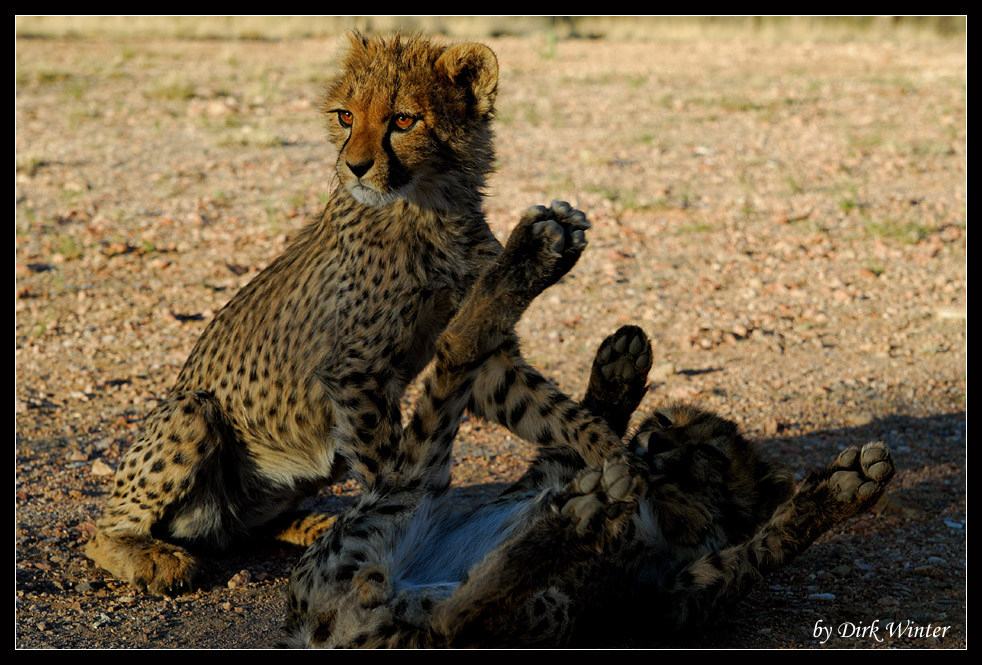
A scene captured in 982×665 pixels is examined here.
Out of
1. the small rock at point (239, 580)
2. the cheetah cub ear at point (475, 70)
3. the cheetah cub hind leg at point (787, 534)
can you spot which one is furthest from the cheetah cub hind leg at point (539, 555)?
the cheetah cub ear at point (475, 70)

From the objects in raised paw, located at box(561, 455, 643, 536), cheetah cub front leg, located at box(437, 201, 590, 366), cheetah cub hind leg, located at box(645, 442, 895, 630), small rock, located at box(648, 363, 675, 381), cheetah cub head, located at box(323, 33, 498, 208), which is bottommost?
small rock, located at box(648, 363, 675, 381)

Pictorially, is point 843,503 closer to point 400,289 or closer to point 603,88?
point 400,289

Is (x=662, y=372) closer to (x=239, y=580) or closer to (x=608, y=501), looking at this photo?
(x=239, y=580)

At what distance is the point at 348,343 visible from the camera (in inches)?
124

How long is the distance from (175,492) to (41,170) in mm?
5557

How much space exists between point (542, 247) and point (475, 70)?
68 centimetres

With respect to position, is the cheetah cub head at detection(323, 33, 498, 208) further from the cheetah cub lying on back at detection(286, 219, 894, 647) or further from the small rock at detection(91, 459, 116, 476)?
the small rock at detection(91, 459, 116, 476)

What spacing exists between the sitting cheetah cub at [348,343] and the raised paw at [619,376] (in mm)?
211

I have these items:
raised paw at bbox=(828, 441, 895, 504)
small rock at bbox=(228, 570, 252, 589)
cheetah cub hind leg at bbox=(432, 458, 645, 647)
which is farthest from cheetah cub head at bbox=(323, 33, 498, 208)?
raised paw at bbox=(828, 441, 895, 504)

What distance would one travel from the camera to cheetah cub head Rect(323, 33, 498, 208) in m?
3.05

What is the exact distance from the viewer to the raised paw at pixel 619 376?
3.35m

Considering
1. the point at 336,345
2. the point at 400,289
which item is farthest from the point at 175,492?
the point at 400,289

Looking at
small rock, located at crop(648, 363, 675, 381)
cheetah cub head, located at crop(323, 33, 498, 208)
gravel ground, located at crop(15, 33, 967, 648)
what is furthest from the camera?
small rock, located at crop(648, 363, 675, 381)

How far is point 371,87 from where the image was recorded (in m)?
3.10
